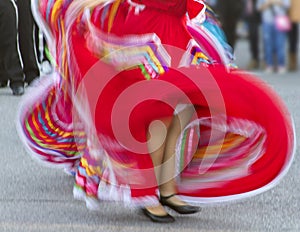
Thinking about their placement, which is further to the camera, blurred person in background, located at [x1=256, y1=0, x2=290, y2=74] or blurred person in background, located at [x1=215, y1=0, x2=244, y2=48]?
blurred person in background, located at [x1=215, y1=0, x2=244, y2=48]

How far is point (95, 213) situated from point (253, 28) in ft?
35.3

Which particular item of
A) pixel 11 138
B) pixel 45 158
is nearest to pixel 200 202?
pixel 45 158

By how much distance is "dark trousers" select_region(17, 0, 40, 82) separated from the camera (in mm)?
11758

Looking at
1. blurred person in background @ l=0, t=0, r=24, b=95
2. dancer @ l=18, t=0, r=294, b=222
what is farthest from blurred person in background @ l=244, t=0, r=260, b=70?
dancer @ l=18, t=0, r=294, b=222

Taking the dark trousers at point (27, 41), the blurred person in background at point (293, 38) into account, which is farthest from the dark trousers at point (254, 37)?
the dark trousers at point (27, 41)

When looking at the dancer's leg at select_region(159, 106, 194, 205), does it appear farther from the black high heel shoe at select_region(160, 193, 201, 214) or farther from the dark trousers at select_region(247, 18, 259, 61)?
the dark trousers at select_region(247, 18, 259, 61)

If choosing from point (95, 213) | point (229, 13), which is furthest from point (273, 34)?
point (95, 213)

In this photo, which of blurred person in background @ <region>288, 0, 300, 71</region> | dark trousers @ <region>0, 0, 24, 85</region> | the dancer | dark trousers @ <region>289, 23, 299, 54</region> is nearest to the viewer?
the dancer

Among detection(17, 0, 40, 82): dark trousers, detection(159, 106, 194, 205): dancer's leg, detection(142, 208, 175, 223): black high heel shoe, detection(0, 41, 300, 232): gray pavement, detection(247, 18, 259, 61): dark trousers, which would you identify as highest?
detection(159, 106, 194, 205): dancer's leg

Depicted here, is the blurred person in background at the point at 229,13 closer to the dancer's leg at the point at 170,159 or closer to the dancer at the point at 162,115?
the dancer at the point at 162,115

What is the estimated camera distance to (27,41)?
11906mm

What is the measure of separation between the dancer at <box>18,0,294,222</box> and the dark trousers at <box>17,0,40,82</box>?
571cm

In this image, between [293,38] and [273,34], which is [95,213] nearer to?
[273,34]

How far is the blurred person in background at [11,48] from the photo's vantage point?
11547 mm
